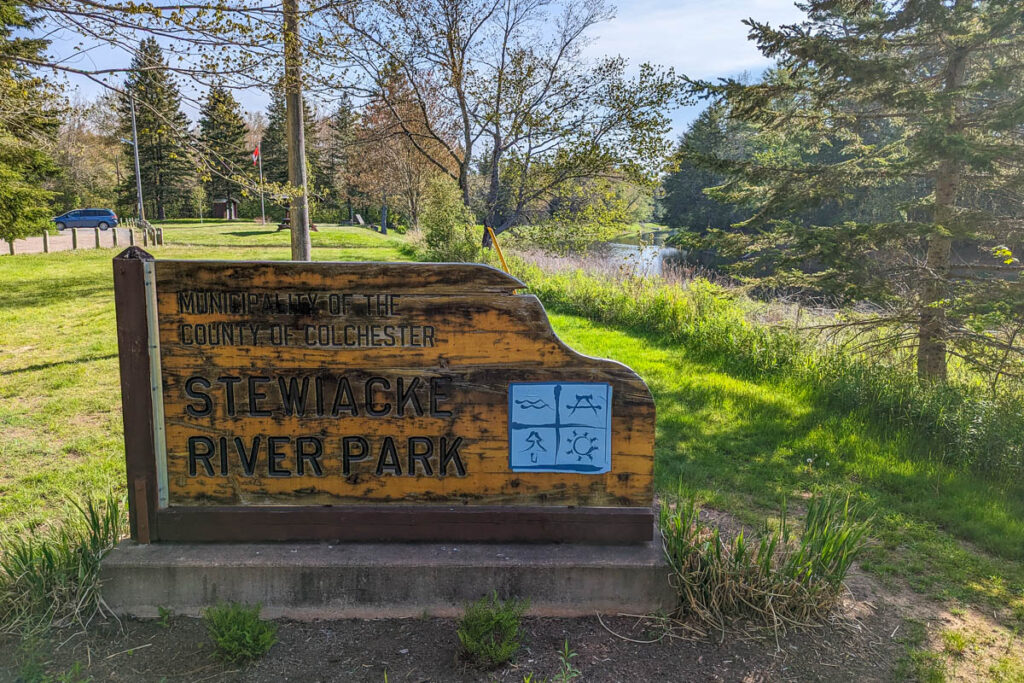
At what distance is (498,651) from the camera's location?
8.27 ft

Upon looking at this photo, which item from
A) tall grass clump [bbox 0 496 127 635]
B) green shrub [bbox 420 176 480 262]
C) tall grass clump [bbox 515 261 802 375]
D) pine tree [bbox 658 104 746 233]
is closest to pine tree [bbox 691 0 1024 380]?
tall grass clump [bbox 515 261 802 375]

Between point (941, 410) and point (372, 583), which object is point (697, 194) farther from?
point (372, 583)

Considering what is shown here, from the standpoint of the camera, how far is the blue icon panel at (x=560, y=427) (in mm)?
3078

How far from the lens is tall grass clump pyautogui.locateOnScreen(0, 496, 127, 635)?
9.07 feet

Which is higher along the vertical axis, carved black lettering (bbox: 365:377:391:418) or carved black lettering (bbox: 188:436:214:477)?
carved black lettering (bbox: 365:377:391:418)

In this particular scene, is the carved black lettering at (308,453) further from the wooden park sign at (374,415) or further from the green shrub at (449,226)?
the green shrub at (449,226)

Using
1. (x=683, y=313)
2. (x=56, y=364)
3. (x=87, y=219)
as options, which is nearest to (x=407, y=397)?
(x=56, y=364)

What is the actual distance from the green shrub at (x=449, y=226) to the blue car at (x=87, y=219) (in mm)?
26104

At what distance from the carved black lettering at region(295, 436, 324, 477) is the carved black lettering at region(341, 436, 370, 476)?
0.10m

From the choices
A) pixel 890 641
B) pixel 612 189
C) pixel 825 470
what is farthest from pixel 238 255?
pixel 890 641

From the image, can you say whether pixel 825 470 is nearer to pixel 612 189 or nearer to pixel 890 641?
pixel 890 641

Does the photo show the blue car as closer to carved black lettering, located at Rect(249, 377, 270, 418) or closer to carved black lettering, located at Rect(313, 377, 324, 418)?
carved black lettering, located at Rect(249, 377, 270, 418)

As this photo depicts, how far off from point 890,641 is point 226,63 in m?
7.03

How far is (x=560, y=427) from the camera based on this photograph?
3.09m
